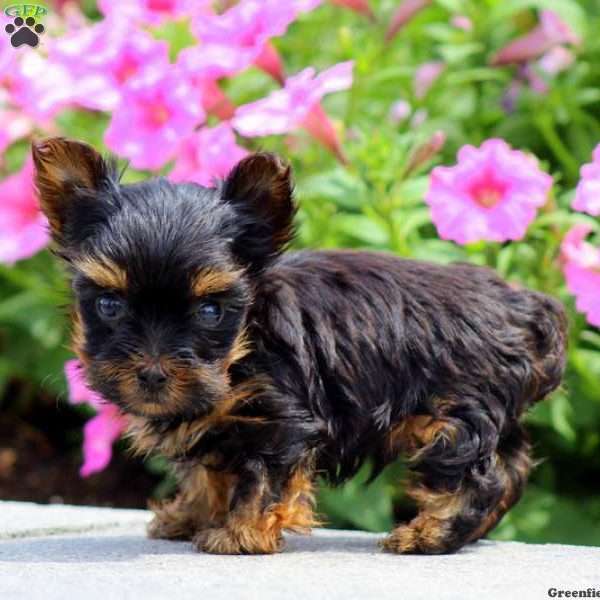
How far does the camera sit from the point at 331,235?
6102 millimetres

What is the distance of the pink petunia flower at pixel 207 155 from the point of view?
19.0 ft

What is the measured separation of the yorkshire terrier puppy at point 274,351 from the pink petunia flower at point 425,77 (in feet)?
7.61

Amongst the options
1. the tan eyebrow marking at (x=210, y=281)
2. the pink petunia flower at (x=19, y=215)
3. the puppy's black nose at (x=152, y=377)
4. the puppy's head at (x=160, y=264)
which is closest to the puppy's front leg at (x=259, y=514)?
the puppy's head at (x=160, y=264)

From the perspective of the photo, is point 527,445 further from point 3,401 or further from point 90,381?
point 3,401

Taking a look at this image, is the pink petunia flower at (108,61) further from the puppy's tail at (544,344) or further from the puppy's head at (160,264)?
the puppy's tail at (544,344)

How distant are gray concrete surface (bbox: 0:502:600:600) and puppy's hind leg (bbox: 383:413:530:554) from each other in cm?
9

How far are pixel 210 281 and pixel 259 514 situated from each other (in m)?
0.78

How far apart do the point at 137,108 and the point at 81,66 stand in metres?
0.36

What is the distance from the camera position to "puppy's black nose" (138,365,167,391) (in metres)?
4.04

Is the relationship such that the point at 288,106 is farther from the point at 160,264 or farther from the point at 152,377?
the point at 152,377

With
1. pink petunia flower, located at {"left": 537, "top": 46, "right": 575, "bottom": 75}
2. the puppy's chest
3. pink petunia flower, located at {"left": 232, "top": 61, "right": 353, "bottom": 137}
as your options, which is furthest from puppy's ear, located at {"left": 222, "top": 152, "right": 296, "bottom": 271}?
pink petunia flower, located at {"left": 537, "top": 46, "right": 575, "bottom": 75}

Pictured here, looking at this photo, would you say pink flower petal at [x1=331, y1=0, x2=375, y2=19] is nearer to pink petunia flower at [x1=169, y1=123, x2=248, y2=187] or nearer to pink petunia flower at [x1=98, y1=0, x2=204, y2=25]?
pink petunia flower at [x1=98, y1=0, x2=204, y2=25]

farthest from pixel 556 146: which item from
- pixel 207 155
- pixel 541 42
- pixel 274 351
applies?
pixel 274 351

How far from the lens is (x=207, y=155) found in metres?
5.83
